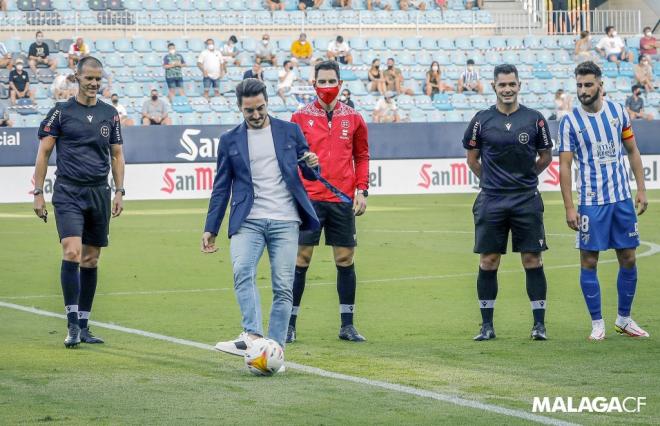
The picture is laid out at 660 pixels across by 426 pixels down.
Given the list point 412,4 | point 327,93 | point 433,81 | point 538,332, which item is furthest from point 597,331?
point 412,4

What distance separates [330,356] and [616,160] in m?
2.61

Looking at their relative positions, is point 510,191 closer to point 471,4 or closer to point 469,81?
point 469,81

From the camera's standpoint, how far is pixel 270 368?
816 cm

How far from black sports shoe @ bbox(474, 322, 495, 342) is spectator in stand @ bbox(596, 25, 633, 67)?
2843 centimetres

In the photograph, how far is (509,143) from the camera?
9.80m

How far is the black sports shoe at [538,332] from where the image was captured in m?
9.73

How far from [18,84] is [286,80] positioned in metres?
6.50

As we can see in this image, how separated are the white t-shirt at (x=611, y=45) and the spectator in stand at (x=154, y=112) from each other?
524 inches

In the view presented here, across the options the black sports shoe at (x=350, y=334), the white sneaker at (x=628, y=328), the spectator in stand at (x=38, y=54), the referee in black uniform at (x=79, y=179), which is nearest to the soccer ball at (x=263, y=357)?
the black sports shoe at (x=350, y=334)

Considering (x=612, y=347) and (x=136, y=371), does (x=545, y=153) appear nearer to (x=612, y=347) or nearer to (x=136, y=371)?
(x=612, y=347)

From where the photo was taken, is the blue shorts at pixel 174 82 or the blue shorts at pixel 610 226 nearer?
the blue shorts at pixel 610 226

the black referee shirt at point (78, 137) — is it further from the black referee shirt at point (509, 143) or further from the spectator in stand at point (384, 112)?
the spectator in stand at point (384, 112)

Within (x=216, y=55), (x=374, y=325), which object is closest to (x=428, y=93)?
(x=216, y=55)

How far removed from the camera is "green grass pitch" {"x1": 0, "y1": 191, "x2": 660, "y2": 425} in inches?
282
